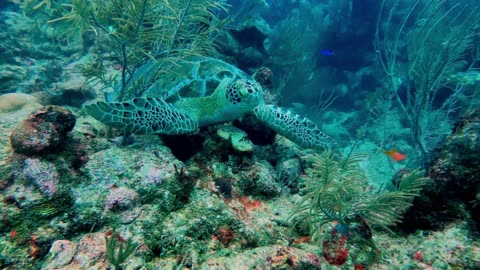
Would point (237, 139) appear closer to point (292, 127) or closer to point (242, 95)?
point (242, 95)

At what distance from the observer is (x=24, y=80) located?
621 cm

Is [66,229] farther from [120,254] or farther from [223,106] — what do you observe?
[223,106]

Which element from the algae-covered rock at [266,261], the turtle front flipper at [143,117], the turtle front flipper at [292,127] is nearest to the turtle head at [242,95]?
the turtle front flipper at [292,127]

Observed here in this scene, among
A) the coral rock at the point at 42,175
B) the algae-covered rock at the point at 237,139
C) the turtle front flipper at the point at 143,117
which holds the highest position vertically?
the algae-covered rock at the point at 237,139

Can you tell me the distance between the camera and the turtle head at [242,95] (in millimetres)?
3730

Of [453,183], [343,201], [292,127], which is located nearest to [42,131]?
[343,201]

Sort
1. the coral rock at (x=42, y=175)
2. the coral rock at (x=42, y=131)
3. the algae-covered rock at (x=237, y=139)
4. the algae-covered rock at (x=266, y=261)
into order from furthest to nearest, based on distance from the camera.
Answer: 1. the algae-covered rock at (x=237, y=139)
2. the coral rock at (x=42, y=131)
3. the coral rock at (x=42, y=175)
4. the algae-covered rock at (x=266, y=261)

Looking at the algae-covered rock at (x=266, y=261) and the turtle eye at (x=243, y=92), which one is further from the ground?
the turtle eye at (x=243, y=92)

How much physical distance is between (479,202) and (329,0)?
1498 cm

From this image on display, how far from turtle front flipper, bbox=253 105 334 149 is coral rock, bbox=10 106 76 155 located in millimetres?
2548

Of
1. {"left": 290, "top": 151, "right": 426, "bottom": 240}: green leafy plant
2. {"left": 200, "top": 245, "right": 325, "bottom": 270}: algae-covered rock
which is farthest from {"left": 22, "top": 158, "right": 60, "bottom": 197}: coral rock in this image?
{"left": 290, "top": 151, "right": 426, "bottom": 240}: green leafy plant

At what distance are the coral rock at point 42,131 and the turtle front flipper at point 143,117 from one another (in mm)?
281

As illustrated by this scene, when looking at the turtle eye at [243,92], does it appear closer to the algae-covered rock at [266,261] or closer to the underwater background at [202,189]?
the underwater background at [202,189]

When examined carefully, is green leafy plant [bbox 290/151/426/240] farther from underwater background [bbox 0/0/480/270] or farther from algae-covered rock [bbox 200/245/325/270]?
algae-covered rock [bbox 200/245/325/270]
